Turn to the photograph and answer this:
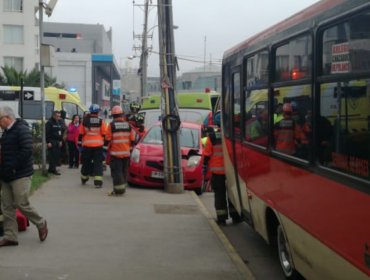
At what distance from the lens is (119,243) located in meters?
7.36

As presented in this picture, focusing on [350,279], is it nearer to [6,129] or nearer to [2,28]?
[6,129]

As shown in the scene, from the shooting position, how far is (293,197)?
505cm

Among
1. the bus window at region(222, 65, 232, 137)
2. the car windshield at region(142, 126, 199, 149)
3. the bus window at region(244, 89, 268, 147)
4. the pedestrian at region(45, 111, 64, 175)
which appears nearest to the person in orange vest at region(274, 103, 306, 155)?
the bus window at region(244, 89, 268, 147)

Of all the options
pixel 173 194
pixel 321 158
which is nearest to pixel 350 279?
pixel 321 158

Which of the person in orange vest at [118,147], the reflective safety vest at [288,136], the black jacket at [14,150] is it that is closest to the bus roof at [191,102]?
the person in orange vest at [118,147]

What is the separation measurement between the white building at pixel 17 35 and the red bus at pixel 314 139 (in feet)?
192

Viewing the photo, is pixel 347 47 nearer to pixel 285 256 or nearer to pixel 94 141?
pixel 285 256

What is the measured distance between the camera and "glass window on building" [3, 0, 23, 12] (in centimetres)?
6269

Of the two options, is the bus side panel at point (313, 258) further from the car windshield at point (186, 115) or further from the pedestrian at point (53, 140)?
the car windshield at point (186, 115)

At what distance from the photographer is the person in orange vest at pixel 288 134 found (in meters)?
4.95

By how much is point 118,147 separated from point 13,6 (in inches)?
2209

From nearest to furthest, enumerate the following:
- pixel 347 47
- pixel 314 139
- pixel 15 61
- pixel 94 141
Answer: pixel 347 47 < pixel 314 139 < pixel 94 141 < pixel 15 61

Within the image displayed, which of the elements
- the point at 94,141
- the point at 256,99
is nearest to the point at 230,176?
the point at 256,99

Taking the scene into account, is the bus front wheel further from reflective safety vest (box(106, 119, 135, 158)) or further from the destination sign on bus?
reflective safety vest (box(106, 119, 135, 158))
